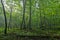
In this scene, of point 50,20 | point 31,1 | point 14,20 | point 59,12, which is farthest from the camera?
point 14,20

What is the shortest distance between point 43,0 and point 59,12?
7717 millimetres

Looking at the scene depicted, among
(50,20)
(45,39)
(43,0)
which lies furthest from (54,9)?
(45,39)

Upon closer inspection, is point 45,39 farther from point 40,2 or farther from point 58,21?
point 58,21

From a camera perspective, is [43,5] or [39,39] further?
[43,5]

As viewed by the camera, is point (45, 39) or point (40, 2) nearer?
point (45, 39)

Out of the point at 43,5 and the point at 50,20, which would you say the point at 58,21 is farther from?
the point at 43,5

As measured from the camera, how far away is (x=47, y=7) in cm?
3466

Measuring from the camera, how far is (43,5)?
110 ft

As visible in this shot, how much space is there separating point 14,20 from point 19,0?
23.7 meters

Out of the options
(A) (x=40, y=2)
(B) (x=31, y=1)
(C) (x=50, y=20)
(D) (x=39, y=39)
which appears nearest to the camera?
(D) (x=39, y=39)

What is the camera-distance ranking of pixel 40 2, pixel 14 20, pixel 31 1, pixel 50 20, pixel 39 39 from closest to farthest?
1. pixel 39 39
2. pixel 31 1
3. pixel 40 2
4. pixel 50 20
5. pixel 14 20

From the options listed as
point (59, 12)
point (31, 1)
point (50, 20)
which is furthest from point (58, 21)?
point (31, 1)

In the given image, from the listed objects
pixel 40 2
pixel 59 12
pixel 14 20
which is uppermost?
pixel 40 2

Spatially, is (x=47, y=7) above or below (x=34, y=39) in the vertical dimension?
above
